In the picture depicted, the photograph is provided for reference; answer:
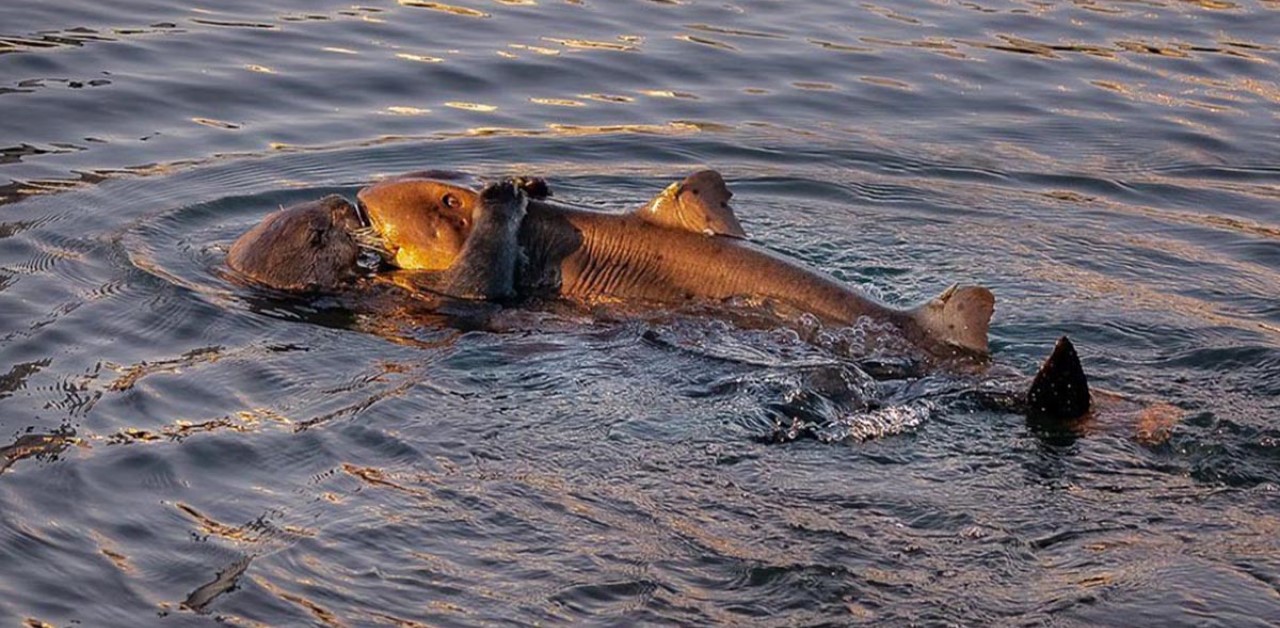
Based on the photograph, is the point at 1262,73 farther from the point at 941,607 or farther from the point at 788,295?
the point at 941,607

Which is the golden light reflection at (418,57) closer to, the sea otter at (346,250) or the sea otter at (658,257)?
the sea otter at (346,250)

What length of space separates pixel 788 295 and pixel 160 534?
2.98 m

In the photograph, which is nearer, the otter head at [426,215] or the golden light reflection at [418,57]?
the otter head at [426,215]

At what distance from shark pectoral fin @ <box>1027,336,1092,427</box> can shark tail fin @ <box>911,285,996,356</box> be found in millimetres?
523

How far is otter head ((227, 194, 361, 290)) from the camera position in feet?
29.0

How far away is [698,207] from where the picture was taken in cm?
851

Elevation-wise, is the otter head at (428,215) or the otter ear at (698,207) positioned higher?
the otter ear at (698,207)

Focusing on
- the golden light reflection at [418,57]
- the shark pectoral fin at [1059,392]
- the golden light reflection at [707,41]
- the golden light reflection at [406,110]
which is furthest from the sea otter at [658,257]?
the golden light reflection at [707,41]

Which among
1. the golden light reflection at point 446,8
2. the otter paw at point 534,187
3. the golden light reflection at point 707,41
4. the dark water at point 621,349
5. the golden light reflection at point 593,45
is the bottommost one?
the dark water at point 621,349

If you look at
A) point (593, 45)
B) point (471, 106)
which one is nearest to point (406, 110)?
point (471, 106)

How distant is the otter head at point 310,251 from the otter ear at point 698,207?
4.61 feet

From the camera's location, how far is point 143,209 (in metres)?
10.1

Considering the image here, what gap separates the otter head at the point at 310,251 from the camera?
29.0 feet

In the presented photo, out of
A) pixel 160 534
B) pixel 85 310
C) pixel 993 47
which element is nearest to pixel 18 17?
pixel 85 310
